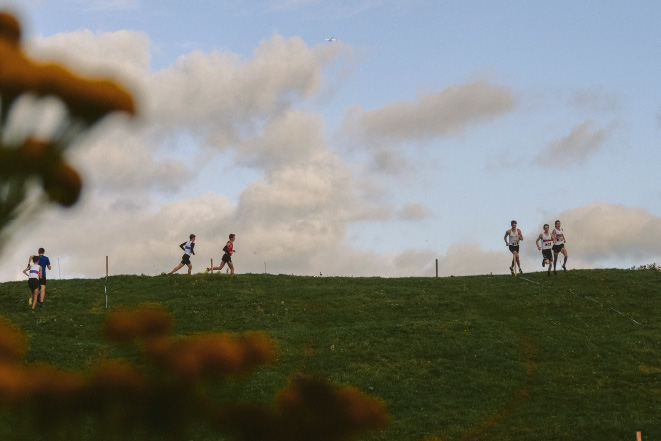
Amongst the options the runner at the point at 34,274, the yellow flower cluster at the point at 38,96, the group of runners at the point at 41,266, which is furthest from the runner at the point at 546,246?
the yellow flower cluster at the point at 38,96

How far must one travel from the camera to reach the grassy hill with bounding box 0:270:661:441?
19.9 m

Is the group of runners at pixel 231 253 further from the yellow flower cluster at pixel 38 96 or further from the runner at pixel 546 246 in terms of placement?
the yellow flower cluster at pixel 38 96

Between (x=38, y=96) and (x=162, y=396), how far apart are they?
0.72m

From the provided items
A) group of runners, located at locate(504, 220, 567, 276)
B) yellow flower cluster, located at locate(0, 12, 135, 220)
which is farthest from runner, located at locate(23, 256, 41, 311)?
yellow flower cluster, located at locate(0, 12, 135, 220)

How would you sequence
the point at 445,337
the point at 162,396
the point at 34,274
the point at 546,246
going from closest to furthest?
the point at 162,396 < the point at 445,337 < the point at 34,274 < the point at 546,246

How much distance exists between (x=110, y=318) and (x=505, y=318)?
98.7 feet

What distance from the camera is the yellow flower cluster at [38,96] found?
1.62 meters

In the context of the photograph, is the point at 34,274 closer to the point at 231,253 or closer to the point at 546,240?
the point at 231,253

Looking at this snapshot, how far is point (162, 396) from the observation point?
1.58 meters

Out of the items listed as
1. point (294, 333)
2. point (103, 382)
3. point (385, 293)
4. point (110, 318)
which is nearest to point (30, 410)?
point (103, 382)

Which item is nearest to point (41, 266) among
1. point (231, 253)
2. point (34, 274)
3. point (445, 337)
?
point (34, 274)

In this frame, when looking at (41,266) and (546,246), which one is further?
(546,246)

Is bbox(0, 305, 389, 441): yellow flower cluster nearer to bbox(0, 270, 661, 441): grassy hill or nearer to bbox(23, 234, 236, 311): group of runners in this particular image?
bbox(0, 270, 661, 441): grassy hill

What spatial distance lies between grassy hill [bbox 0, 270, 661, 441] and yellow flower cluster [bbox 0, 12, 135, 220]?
43.5 feet
